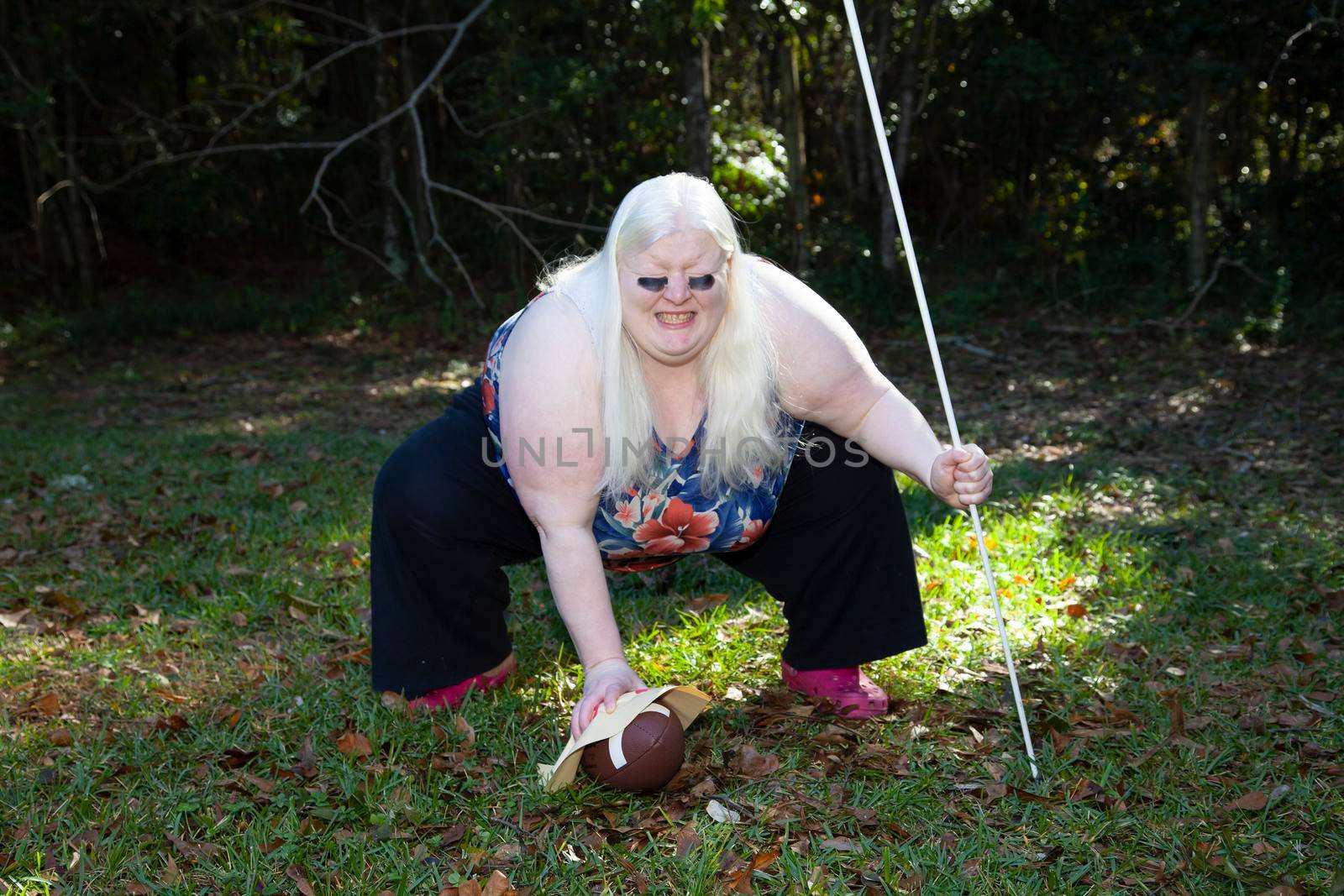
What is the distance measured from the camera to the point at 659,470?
2834 millimetres

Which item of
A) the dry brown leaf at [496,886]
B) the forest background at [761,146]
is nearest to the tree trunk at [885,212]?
the forest background at [761,146]

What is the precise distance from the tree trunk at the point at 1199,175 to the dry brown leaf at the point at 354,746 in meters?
8.37

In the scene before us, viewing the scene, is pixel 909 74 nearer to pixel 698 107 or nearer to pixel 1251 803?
pixel 698 107

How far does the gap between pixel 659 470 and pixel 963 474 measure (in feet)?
2.35

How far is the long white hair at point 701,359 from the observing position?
261 cm

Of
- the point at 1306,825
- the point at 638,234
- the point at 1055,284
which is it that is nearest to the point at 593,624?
the point at 638,234

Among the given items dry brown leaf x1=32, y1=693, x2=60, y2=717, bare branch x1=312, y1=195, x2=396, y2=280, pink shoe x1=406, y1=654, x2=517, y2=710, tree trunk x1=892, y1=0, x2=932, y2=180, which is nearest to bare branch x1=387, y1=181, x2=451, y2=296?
bare branch x1=312, y1=195, x2=396, y2=280

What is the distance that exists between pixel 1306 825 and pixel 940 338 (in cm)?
719

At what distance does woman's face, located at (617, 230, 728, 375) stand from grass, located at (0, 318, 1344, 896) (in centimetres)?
105

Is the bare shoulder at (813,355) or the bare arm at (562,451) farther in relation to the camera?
the bare shoulder at (813,355)

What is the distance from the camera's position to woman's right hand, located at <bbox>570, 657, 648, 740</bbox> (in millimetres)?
2648

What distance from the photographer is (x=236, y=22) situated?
1191 cm

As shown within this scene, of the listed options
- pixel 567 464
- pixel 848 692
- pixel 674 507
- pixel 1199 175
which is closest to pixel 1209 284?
pixel 1199 175

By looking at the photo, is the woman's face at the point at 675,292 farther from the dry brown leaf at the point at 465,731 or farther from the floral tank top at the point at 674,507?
the dry brown leaf at the point at 465,731
